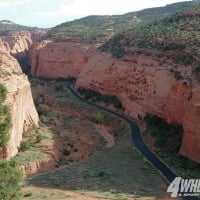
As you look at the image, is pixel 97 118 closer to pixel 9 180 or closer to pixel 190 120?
pixel 190 120

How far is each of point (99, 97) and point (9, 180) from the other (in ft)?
154

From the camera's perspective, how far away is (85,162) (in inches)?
1577

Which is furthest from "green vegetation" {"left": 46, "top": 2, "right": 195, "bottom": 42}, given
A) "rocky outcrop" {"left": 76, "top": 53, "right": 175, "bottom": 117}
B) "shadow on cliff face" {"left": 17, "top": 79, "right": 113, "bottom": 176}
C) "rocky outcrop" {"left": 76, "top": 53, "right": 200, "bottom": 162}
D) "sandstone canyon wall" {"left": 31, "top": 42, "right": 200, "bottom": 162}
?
"shadow on cliff face" {"left": 17, "top": 79, "right": 113, "bottom": 176}

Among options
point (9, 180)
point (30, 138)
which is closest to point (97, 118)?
point (30, 138)

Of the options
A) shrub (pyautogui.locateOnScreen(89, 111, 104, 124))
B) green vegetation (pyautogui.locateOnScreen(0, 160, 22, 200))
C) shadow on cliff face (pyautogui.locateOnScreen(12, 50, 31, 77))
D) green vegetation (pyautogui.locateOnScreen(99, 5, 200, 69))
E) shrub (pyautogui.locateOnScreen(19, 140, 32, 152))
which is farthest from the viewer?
shadow on cliff face (pyautogui.locateOnScreen(12, 50, 31, 77))

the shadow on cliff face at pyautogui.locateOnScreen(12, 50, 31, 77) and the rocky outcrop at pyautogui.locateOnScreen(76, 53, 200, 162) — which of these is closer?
the rocky outcrop at pyautogui.locateOnScreen(76, 53, 200, 162)

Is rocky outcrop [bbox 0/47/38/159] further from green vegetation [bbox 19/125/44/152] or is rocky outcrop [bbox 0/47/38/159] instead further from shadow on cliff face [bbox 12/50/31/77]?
shadow on cliff face [bbox 12/50/31/77]

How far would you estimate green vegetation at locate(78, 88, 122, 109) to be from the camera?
66250mm

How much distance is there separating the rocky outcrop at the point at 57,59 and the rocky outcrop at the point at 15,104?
43.9m

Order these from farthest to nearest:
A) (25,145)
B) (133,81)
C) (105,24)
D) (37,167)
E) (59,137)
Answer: (105,24) < (133,81) < (59,137) < (25,145) < (37,167)

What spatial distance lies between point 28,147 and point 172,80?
69.1 feet

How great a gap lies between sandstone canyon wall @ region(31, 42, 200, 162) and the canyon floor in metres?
4.32

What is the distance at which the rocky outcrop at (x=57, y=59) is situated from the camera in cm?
9706

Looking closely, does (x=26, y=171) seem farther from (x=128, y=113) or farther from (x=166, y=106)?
(x=128, y=113)
